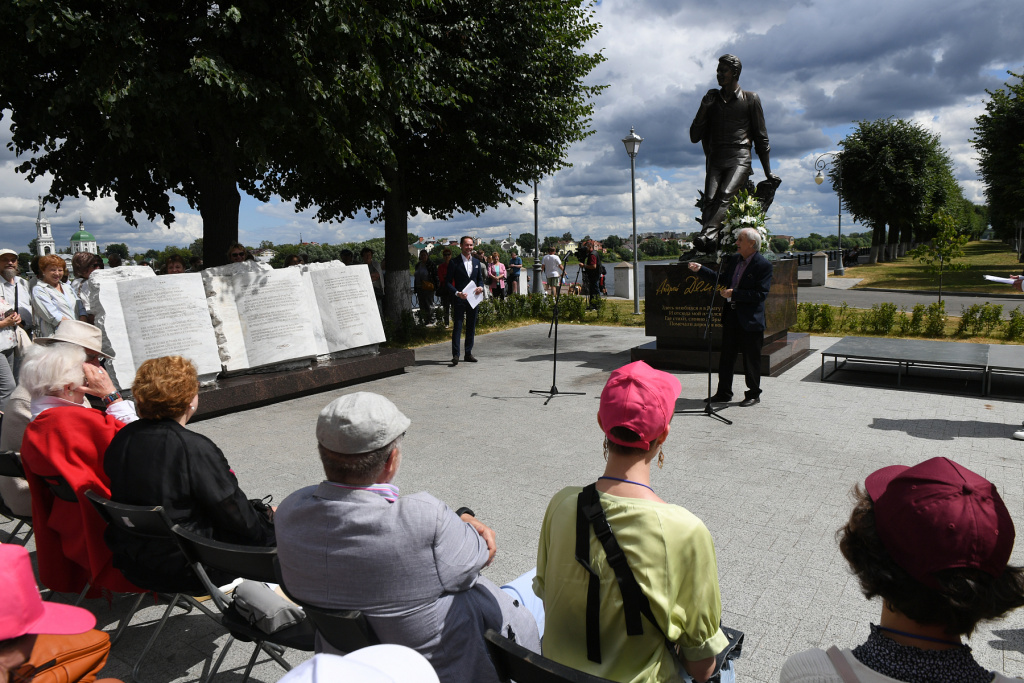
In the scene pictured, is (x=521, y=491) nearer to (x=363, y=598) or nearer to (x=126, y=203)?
(x=363, y=598)

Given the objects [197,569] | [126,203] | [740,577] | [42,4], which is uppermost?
[42,4]

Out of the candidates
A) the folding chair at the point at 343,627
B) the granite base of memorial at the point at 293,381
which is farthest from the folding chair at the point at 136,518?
the granite base of memorial at the point at 293,381

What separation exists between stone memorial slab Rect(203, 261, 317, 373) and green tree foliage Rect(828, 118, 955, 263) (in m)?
48.5

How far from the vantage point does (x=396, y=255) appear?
52.9 ft

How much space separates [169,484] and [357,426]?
128 centimetres

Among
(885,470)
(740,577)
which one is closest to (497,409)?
(740,577)

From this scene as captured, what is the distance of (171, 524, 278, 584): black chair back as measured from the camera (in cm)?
246

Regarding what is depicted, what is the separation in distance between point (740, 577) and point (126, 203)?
1395 cm

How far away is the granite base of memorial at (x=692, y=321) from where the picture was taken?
31.4 feet

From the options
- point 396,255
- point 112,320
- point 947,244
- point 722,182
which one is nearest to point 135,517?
point 112,320

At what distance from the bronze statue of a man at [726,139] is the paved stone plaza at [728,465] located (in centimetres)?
279

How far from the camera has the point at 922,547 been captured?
135cm

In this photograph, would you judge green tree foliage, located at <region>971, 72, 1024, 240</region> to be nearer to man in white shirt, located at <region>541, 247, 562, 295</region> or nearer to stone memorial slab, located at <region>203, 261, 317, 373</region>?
man in white shirt, located at <region>541, 247, 562, 295</region>

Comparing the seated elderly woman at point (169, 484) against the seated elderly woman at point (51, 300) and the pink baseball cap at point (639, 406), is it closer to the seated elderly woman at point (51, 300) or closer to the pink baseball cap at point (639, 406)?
the pink baseball cap at point (639, 406)
